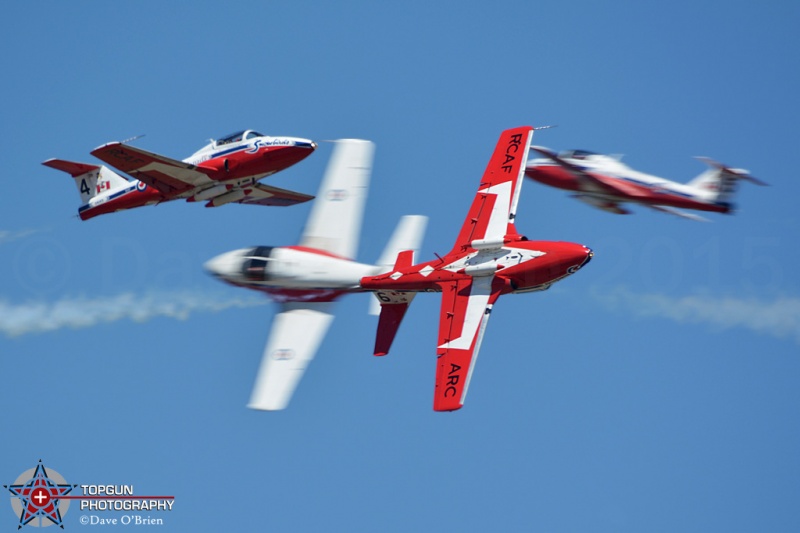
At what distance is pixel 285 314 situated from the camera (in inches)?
1555

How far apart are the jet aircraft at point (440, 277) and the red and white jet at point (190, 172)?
7.53ft

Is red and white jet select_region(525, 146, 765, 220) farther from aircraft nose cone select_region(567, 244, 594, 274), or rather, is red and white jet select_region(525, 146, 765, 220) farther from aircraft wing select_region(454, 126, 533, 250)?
aircraft nose cone select_region(567, 244, 594, 274)

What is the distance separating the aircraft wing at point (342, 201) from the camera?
4091 centimetres

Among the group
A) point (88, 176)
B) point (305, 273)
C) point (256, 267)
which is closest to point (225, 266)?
point (256, 267)

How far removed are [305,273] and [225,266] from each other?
2585 millimetres

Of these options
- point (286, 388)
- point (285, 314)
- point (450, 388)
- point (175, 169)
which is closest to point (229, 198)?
point (175, 169)

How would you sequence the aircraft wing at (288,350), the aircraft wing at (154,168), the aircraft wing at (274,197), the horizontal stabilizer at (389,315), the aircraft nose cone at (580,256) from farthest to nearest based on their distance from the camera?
the aircraft wing at (274,197) < the aircraft wing at (154,168) < the horizontal stabilizer at (389,315) < the aircraft wing at (288,350) < the aircraft nose cone at (580,256)

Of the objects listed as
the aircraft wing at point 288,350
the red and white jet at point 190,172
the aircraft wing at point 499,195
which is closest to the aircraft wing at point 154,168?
the red and white jet at point 190,172

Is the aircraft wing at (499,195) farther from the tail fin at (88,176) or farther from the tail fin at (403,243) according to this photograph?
the tail fin at (88,176)

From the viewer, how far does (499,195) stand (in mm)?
38188

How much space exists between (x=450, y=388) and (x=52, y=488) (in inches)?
552

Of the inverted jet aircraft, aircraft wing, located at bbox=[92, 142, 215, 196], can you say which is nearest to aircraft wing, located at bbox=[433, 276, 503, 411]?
the inverted jet aircraft

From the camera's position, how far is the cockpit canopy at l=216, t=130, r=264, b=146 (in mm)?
41750

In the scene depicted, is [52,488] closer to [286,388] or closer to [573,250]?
[286,388]
